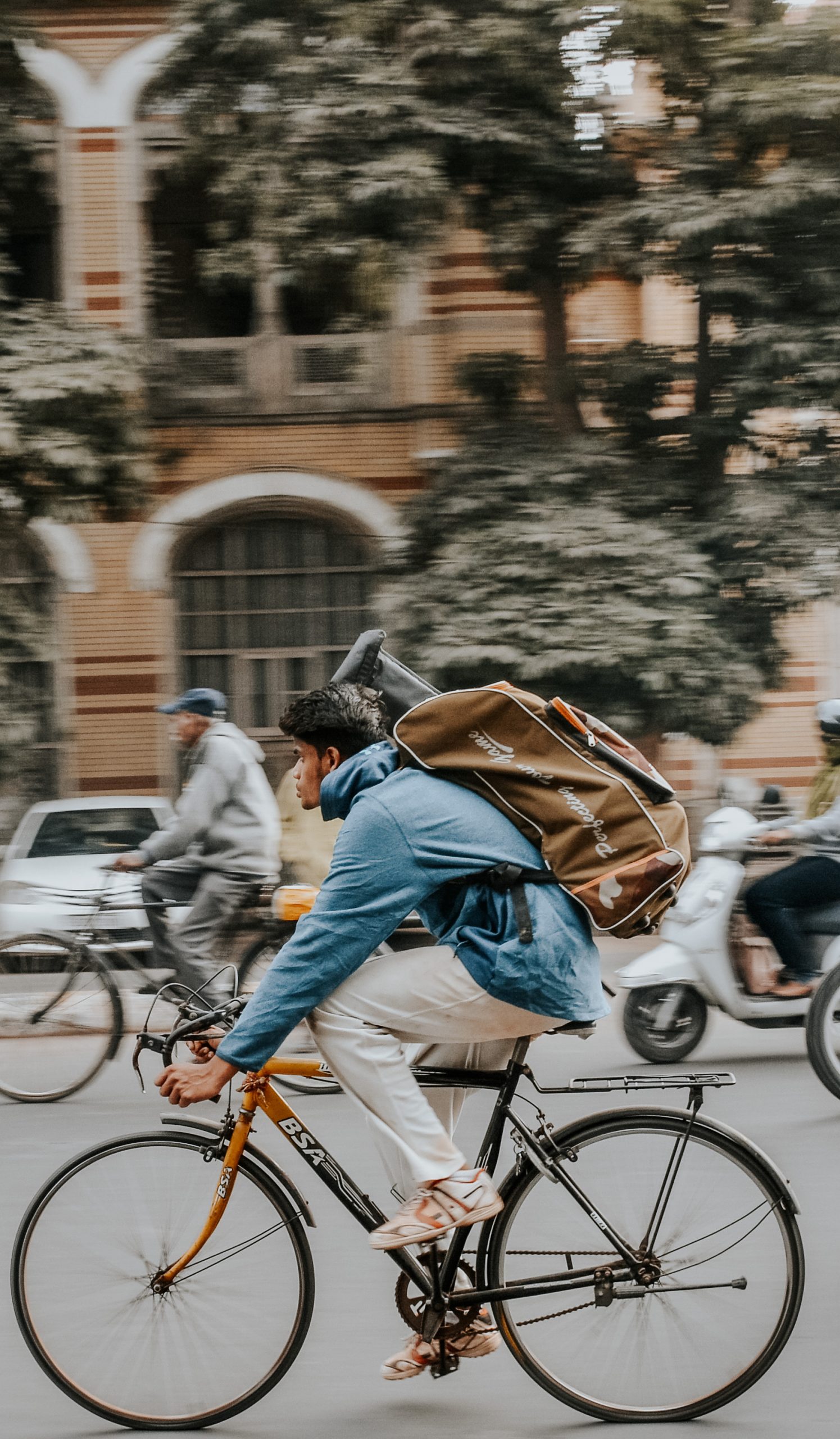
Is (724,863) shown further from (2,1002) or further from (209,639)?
(209,639)

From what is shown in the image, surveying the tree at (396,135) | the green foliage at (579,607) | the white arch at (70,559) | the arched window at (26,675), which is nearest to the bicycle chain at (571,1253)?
the green foliage at (579,607)

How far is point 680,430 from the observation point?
12945mm

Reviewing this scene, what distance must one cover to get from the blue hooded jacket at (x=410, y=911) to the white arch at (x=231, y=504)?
13.2 m

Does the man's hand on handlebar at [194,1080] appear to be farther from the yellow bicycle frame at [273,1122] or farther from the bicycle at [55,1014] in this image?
the bicycle at [55,1014]

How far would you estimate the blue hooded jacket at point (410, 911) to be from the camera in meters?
3.20

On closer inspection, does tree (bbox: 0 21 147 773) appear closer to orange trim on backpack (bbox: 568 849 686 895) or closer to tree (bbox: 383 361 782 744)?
tree (bbox: 383 361 782 744)

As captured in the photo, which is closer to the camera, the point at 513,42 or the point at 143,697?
the point at 513,42

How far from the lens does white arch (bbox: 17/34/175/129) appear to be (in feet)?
52.6

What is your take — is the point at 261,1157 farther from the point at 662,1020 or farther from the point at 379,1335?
the point at 662,1020

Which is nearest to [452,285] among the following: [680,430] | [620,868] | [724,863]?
[680,430]

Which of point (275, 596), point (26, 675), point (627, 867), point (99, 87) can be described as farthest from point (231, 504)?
point (627, 867)

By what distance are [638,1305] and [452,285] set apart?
13.4 metres

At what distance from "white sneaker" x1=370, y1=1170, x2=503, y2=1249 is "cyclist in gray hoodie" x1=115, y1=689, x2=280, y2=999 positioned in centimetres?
427

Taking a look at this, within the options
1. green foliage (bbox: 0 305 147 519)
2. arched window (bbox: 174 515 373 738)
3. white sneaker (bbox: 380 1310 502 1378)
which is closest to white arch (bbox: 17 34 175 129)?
green foliage (bbox: 0 305 147 519)
